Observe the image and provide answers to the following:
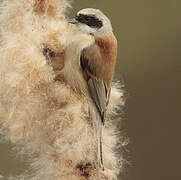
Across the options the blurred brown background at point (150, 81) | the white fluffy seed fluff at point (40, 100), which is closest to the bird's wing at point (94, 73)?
the white fluffy seed fluff at point (40, 100)

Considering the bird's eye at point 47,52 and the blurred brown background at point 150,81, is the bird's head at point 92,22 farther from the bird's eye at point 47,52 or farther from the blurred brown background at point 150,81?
the blurred brown background at point 150,81

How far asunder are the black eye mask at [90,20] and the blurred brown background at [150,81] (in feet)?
3.99

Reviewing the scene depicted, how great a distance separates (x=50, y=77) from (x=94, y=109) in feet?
1.14

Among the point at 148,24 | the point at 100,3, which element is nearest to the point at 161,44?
the point at 148,24

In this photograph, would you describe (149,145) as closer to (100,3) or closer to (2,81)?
(100,3)

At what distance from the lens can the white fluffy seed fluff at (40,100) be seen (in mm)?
1634

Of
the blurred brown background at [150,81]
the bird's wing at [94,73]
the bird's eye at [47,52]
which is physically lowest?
the blurred brown background at [150,81]

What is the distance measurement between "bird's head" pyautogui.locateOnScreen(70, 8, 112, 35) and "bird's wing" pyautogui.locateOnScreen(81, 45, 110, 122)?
3.3 inches

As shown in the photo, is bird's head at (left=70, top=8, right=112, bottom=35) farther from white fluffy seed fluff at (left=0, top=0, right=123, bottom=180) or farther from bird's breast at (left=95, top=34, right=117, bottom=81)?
white fluffy seed fluff at (left=0, top=0, right=123, bottom=180)

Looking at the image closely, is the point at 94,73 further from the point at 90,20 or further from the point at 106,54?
the point at 90,20

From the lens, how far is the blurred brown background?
3385 mm

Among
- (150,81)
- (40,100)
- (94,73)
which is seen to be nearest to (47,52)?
(40,100)

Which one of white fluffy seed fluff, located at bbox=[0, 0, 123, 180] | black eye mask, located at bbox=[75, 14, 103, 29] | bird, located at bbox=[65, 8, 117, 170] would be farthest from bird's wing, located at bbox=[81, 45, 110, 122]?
white fluffy seed fluff, located at bbox=[0, 0, 123, 180]

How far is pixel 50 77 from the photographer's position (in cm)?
167
